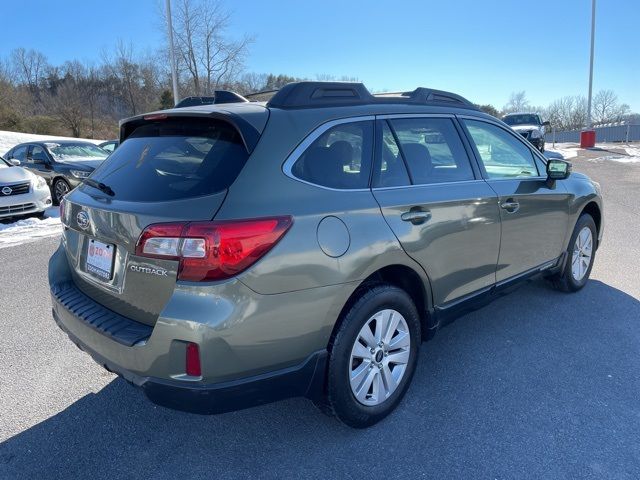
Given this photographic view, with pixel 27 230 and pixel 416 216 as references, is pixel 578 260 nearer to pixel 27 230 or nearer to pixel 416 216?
pixel 416 216

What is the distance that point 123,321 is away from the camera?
7.93 feet

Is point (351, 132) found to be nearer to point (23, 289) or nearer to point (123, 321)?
point (123, 321)

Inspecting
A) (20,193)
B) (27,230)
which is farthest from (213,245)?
→ (20,193)

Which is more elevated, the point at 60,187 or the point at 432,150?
the point at 432,150

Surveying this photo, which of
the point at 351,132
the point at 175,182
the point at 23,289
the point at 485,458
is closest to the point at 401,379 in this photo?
the point at 485,458

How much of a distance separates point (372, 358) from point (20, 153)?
13.3 meters

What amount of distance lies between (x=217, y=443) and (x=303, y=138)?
5.59 feet

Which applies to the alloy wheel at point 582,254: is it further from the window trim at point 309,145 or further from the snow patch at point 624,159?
the snow patch at point 624,159

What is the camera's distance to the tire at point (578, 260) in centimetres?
456

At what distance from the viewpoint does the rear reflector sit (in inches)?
82.1

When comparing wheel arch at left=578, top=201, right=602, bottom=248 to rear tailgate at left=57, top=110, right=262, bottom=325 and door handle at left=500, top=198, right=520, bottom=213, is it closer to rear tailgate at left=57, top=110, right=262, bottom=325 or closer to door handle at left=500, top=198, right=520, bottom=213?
door handle at left=500, top=198, right=520, bottom=213

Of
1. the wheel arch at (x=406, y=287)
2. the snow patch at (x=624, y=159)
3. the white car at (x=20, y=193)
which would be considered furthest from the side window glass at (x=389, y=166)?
the snow patch at (x=624, y=159)

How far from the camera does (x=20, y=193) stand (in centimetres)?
901

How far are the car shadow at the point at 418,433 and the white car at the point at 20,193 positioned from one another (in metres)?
7.22
